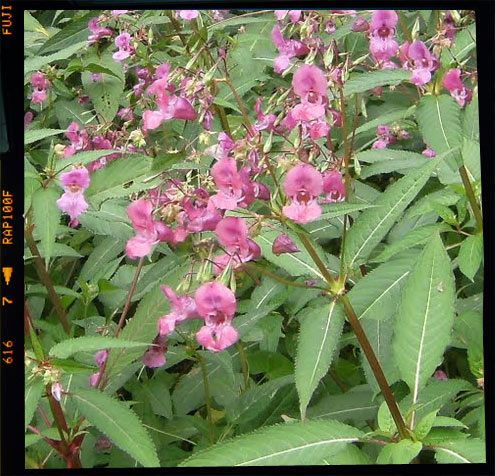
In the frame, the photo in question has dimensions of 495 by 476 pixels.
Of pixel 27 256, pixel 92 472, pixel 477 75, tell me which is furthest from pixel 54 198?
pixel 477 75

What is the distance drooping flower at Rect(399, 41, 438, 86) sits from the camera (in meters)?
0.96

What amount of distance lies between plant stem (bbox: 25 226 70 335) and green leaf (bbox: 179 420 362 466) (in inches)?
12.4

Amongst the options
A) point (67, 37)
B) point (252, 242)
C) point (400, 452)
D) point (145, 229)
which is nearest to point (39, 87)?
point (67, 37)

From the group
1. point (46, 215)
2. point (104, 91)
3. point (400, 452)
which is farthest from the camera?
point (104, 91)

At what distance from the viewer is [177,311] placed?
85 cm

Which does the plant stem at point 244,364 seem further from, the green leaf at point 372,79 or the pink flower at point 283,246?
the green leaf at point 372,79

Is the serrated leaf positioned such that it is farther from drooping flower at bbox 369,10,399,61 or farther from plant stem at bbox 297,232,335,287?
drooping flower at bbox 369,10,399,61

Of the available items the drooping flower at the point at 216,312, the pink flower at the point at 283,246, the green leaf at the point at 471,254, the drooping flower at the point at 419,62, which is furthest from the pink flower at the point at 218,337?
the drooping flower at the point at 419,62

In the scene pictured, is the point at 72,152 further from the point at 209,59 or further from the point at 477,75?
the point at 477,75

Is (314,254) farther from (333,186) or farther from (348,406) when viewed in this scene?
(348,406)

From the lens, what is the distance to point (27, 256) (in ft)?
3.08

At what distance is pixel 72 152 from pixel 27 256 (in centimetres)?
17

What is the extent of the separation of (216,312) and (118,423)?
7.2 inches

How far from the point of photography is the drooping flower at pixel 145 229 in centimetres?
84
